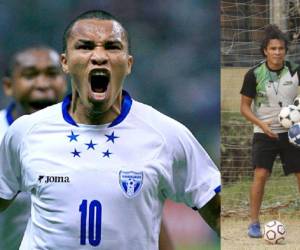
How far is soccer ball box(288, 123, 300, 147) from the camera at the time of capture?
14.2 feet

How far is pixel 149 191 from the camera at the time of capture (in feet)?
10.3

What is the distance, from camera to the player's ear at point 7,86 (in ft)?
13.4

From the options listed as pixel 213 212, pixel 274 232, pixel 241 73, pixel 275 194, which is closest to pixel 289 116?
pixel 241 73

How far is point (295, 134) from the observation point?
435cm

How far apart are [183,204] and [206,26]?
3.93 feet

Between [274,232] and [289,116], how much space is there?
30.7 inches

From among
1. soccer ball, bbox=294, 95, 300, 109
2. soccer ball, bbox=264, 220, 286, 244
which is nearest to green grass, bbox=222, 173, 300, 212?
soccer ball, bbox=264, 220, 286, 244

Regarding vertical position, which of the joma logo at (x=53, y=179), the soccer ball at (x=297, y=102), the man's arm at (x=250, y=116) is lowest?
the joma logo at (x=53, y=179)

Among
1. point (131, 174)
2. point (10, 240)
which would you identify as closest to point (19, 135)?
point (131, 174)

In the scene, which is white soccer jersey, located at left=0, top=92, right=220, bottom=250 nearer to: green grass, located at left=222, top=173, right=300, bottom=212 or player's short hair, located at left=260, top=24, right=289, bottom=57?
green grass, located at left=222, top=173, right=300, bottom=212

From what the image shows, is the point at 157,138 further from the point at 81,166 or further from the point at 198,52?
the point at 198,52

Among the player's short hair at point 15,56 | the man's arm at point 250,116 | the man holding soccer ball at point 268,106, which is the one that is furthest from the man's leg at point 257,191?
the player's short hair at point 15,56

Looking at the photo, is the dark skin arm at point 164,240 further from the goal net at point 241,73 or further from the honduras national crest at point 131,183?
the honduras national crest at point 131,183

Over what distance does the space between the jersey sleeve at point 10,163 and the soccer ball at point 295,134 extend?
1.86m
